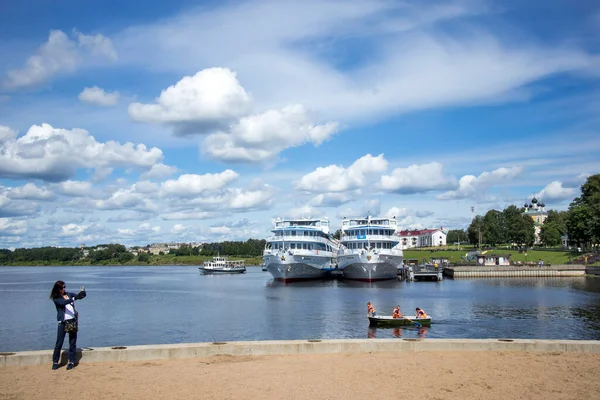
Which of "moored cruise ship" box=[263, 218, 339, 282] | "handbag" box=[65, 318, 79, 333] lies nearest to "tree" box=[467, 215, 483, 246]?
"moored cruise ship" box=[263, 218, 339, 282]

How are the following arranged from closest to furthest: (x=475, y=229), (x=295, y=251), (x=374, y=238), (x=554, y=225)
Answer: (x=374, y=238), (x=295, y=251), (x=554, y=225), (x=475, y=229)

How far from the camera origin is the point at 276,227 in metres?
91.1

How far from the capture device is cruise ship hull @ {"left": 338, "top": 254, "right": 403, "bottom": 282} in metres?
81.0

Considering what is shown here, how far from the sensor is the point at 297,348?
16297mm

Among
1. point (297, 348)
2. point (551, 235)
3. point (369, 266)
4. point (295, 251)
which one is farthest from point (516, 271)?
point (297, 348)

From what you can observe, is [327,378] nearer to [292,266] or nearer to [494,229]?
[292,266]

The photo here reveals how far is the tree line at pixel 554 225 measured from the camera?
109562mm

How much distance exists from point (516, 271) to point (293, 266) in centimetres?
4330

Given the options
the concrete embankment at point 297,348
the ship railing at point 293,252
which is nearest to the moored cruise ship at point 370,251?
the ship railing at point 293,252

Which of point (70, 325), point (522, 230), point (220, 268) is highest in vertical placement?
point (522, 230)

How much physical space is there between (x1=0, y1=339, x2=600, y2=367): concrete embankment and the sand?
15.0 inches

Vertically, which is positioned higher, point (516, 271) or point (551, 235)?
point (551, 235)

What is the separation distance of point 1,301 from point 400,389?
64.2 m

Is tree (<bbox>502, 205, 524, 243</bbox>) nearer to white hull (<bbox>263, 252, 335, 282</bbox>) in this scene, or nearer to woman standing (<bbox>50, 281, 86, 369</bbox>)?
white hull (<bbox>263, 252, 335, 282</bbox>)
